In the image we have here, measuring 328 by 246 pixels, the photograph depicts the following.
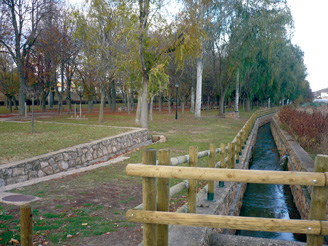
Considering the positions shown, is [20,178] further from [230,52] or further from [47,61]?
[230,52]

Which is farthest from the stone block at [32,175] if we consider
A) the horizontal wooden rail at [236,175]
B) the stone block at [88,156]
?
the horizontal wooden rail at [236,175]

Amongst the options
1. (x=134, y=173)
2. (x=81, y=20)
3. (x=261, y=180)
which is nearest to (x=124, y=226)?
(x=134, y=173)

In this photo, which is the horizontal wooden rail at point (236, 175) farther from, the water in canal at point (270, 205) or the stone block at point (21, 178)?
the stone block at point (21, 178)

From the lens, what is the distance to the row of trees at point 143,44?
16.1m

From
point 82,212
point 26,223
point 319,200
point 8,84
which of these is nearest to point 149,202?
point 26,223

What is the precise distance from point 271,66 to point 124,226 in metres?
28.4

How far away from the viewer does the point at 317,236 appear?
A: 291cm

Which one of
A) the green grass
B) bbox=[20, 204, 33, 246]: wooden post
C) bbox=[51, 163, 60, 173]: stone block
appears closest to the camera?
bbox=[20, 204, 33, 246]: wooden post

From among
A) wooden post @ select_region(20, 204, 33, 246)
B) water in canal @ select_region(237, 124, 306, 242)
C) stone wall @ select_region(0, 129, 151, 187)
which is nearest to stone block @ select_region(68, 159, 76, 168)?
stone wall @ select_region(0, 129, 151, 187)

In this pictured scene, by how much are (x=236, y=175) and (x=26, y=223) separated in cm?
192

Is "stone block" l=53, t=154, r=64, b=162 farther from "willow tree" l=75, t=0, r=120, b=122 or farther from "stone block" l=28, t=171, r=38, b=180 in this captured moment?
"willow tree" l=75, t=0, r=120, b=122

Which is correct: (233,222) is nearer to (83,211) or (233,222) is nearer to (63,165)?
(83,211)

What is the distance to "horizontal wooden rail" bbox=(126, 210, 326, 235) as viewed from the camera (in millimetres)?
2822

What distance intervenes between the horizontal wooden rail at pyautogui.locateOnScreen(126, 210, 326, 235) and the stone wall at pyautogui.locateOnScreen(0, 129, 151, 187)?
5.92m
